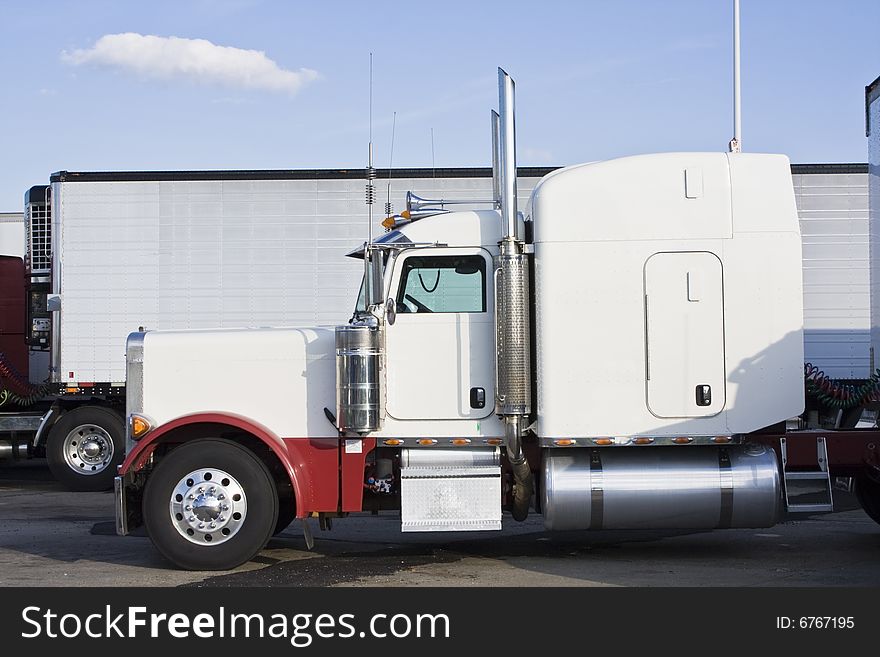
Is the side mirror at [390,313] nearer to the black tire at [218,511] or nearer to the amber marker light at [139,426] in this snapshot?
the black tire at [218,511]

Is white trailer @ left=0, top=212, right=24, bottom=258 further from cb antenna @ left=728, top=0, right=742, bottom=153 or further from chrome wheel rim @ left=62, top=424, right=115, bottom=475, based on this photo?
cb antenna @ left=728, top=0, right=742, bottom=153

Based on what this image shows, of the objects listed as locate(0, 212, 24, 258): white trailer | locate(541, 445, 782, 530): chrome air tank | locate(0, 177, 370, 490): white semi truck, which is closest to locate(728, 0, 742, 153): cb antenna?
locate(0, 177, 370, 490): white semi truck

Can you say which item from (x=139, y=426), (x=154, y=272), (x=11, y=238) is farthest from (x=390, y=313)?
(x=11, y=238)

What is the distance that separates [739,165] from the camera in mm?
9086

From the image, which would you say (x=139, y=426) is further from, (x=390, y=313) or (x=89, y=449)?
(x=89, y=449)

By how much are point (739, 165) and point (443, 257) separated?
2609mm

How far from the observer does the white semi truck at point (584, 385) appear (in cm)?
895

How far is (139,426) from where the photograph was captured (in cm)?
919

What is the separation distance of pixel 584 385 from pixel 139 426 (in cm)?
377

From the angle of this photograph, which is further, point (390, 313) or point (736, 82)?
point (736, 82)

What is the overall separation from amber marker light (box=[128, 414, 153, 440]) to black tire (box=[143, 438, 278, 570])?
35 cm
